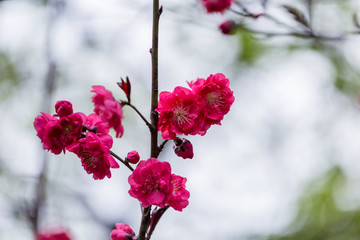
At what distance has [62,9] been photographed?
395 centimetres

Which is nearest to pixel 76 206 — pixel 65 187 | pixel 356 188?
pixel 65 187

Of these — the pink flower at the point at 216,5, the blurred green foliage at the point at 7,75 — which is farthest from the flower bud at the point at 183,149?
the blurred green foliage at the point at 7,75

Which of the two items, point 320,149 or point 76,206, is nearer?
point 76,206

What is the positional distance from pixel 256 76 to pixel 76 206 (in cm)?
387

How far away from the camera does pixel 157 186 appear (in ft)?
3.92

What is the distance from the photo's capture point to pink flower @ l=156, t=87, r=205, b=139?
128 cm

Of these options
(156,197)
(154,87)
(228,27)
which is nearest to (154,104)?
(154,87)

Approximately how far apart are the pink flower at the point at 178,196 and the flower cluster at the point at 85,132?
198 mm

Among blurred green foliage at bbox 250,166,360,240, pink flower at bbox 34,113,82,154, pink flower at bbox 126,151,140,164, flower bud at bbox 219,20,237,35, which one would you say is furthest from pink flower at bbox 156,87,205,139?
blurred green foliage at bbox 250,166,360,240

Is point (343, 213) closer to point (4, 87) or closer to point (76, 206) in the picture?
point (76, 206)

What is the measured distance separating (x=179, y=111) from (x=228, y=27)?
1.39m

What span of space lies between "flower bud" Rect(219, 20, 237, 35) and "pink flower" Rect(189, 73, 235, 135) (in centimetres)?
108

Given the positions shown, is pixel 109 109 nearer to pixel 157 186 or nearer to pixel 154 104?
pixel 154 104

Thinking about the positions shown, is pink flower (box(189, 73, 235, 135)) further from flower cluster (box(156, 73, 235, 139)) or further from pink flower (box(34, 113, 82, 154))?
pink flower (box(34, 113, 82, 154))
